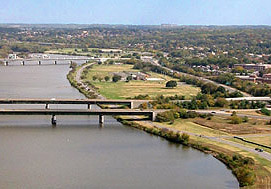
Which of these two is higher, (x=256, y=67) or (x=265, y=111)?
(x=265, y=111)

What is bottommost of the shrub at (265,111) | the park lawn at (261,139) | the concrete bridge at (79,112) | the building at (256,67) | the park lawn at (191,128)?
the building at (256,67)

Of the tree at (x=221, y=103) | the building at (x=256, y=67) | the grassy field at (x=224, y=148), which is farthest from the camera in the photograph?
the building at (x=256, y=67)

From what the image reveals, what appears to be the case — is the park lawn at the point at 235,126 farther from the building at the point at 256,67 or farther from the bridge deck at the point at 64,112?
the building at the point at 256,67

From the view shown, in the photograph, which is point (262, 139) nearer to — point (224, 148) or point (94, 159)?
point (224, 148)

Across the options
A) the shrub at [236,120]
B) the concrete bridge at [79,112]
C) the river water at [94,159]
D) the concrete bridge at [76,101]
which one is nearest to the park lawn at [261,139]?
the river water at [94,159]

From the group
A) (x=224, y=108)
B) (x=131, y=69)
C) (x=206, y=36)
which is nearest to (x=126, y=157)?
(x=224, y=108)

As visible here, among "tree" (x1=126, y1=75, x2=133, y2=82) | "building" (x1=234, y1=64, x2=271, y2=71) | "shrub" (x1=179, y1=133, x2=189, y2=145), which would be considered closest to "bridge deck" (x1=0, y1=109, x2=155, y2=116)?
"shrub" (x1=179, y1=133, x2=189, y2=145)

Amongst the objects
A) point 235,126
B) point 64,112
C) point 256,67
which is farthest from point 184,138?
point 256,67
